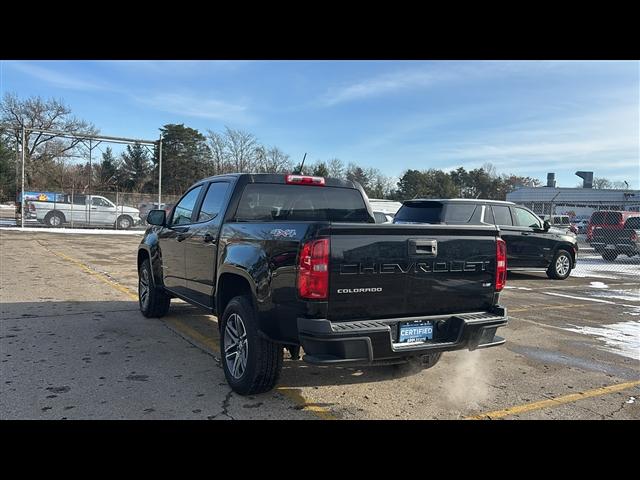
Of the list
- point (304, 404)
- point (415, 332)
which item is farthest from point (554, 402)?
point (304, 404)

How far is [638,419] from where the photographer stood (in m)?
3.93

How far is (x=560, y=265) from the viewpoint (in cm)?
1320

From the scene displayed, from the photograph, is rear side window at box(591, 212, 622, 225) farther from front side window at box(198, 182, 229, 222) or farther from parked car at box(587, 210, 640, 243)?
front side window at box(198, 182, 229, 222)

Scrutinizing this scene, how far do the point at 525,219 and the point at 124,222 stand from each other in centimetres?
2418

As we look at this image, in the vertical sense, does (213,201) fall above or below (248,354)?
above

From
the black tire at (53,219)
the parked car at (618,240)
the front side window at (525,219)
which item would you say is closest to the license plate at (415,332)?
the front side window at (525,219)

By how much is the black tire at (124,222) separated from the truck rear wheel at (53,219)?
3.08 metres

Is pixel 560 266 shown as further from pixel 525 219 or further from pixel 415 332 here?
pixel 415 332

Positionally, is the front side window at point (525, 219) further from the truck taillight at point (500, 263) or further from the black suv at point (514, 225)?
the truck taillight at point (500, 263)

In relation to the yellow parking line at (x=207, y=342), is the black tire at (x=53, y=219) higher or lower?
higher

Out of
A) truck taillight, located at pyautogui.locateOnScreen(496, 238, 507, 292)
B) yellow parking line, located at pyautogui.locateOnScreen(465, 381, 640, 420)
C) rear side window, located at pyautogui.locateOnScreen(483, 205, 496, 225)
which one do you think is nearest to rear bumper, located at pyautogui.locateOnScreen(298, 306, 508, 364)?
truck taillight, located at pyautogui.locateOnScreen(496, 238, 507, 292)

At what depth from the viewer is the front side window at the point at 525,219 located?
1241 centimetres
